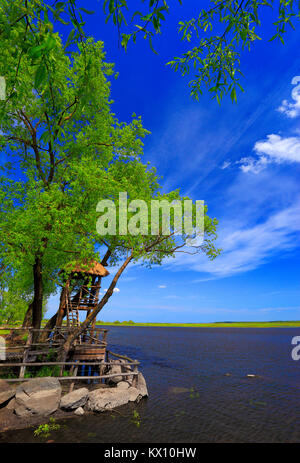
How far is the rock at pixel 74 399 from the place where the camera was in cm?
1170

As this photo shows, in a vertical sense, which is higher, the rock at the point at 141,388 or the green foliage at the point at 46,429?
the green foliage at the point at 46,429

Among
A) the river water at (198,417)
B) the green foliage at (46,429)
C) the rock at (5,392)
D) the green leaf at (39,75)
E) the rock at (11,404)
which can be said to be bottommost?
the river water at (198,417)

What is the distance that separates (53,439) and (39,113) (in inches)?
634

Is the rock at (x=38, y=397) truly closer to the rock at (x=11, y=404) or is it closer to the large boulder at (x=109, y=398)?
the rock at (x=11, y=404)

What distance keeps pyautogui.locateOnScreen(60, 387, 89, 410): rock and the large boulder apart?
35 cm

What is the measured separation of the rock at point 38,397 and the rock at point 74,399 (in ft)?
1.02

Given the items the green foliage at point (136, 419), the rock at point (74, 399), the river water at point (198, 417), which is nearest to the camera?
the river water at point (198, 417)

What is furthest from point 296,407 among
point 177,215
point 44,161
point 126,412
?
point 44,161

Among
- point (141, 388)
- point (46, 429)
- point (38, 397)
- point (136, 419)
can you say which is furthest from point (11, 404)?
point (141, 388)

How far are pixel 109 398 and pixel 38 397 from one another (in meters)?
3.57

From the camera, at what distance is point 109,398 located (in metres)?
12.9

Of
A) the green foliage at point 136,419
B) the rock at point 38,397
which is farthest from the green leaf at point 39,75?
the green foliage at point 136,419

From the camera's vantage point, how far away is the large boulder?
12.3 m
